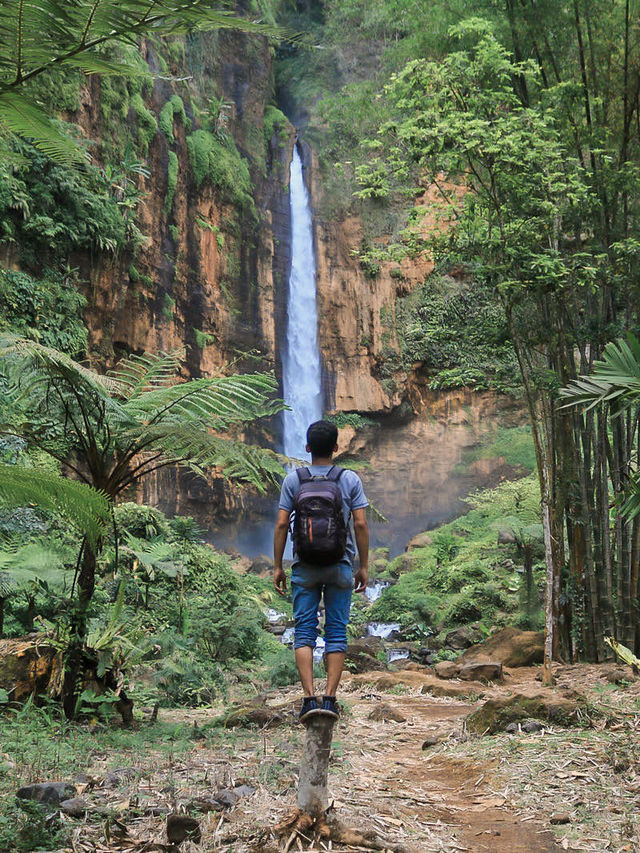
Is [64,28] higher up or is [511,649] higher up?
[64,28]

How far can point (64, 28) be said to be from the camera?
221 cm

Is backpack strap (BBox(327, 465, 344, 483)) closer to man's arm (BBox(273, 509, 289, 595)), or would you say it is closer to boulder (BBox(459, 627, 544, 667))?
man's arm (BBox(273, 509, 289, 595))

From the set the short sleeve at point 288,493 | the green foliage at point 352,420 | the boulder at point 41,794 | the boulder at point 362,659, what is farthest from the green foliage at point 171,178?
the boulder at point 41,794

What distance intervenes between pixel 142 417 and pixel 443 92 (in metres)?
4.03

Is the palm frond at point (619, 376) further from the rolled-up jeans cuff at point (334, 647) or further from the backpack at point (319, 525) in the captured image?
the rolled-up jeans cuff at point (334, 647)

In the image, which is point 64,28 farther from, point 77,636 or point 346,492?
point 77,636

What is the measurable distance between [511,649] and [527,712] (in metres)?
4.01

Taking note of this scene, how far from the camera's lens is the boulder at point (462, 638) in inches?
427

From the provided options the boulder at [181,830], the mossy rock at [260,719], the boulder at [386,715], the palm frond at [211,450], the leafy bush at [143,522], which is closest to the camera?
the boulder at [181,830]

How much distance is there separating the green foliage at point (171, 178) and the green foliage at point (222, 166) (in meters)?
1.63

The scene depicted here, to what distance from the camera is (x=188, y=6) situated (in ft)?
6.97

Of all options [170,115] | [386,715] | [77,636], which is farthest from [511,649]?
[170,115]

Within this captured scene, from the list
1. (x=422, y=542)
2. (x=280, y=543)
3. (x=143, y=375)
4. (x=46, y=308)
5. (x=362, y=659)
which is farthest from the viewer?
(x=422, y=542)

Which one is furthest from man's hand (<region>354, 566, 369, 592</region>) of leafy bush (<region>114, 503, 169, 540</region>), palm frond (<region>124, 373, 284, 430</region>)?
leafy bush (<region>114, 503, 169, 540</region>)
